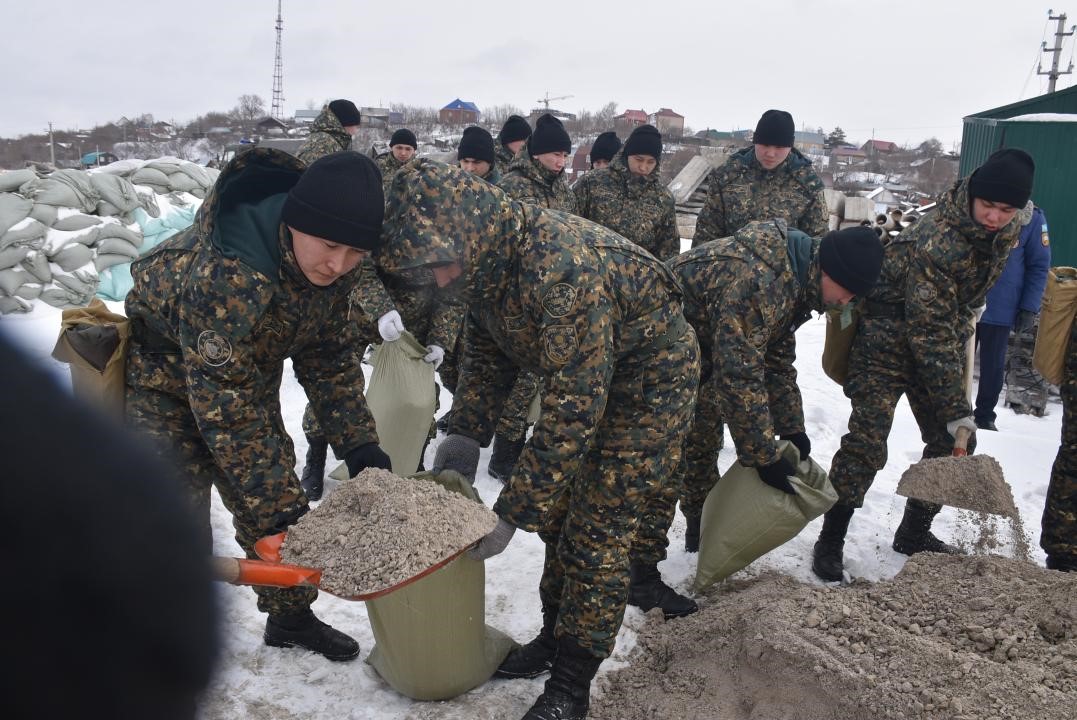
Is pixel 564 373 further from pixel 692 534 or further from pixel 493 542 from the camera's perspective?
pixel 692 534

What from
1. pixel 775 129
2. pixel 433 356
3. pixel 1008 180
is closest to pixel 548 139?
pixel 775 129

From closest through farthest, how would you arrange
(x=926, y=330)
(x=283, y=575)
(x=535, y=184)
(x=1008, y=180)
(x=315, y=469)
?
(x=283, y=575)
(x=1008, y=180)
(x=926, y=330)
(x=315, y=469)
(x=535, y=184)

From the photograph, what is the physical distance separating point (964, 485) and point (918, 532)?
0.63 meters

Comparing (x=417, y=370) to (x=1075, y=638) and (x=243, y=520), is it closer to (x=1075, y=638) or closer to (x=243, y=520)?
(x=243, y=520)

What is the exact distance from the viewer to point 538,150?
5254 mm

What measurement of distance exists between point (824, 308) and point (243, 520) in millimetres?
2267

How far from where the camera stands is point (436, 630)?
7.95ft

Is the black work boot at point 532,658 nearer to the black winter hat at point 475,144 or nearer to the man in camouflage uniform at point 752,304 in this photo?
the man in camouflage uniform at point 752,304

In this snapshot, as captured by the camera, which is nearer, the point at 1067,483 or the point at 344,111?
the point at 1067,483

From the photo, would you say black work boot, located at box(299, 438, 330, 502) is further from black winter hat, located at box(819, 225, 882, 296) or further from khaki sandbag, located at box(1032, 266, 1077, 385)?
khaki sandbag, located at box(1032, 266, 1077, 385)

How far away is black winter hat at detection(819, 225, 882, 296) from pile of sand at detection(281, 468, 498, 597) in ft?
5.23

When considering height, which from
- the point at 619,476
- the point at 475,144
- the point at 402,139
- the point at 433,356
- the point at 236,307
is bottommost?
the point at 619,476

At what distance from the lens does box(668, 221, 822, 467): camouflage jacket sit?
2.83 m

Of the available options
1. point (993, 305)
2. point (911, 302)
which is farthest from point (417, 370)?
point (993, 305)
